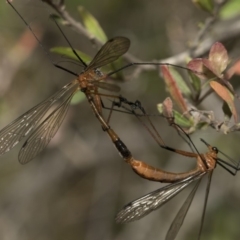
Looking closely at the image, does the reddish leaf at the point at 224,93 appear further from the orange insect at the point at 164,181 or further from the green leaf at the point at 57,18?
the green leaf at the point at 57,18

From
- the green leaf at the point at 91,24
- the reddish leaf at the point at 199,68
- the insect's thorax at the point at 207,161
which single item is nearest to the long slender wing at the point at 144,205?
the insect's thorax at the point at 207,161

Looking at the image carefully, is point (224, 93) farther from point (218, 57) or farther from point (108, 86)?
point (108, 86)

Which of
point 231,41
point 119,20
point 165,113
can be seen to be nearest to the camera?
point 165,113

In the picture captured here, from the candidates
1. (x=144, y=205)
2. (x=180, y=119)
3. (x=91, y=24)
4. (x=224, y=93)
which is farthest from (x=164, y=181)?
(x=91, y=24)

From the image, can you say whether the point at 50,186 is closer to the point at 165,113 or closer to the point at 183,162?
the point at 183,162

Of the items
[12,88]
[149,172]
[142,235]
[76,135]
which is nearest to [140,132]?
[76,135]
